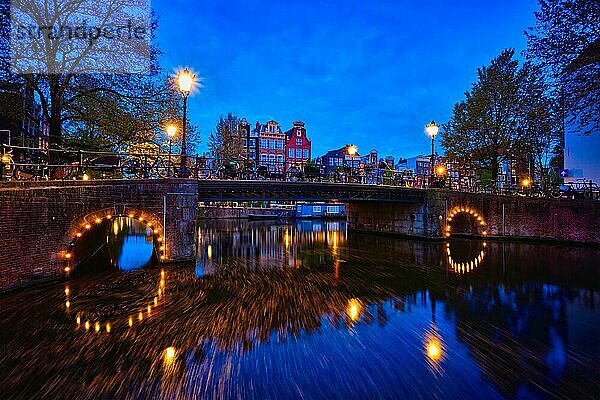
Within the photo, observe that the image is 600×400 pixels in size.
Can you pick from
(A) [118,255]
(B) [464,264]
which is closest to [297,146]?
(A) [118,255]

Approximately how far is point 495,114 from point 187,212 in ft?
95.8

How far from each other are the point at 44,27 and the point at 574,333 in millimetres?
22737

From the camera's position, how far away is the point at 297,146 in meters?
66.9

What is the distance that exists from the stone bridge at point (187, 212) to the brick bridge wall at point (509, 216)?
0.05 meters

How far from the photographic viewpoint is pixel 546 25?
Answer: 15.1 metres

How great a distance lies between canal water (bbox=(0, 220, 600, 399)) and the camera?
466 cm

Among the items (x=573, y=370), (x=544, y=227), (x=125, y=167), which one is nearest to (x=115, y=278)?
(x=125, y=167)

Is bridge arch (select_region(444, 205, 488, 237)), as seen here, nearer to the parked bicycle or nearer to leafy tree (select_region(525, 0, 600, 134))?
leafy tree (select_region(525, 0, 600, 134))

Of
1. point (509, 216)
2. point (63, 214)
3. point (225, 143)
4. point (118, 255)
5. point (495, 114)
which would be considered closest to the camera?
point (63, 214)

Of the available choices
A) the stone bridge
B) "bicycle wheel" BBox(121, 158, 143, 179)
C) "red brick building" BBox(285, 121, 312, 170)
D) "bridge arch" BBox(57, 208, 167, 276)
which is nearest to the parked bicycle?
"bicycle wheel" BBox(121, 158, 143, 179)

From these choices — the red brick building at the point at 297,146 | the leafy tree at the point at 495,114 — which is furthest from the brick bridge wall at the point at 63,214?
the red brick building at the point at 297,146

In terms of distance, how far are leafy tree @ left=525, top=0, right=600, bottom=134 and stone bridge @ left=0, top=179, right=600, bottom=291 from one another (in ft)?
31.0

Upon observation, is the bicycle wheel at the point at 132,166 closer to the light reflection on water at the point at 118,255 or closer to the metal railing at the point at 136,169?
the metal railing at the point at 136,169

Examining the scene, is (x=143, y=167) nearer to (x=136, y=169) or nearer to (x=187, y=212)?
(x=136, y=169)
